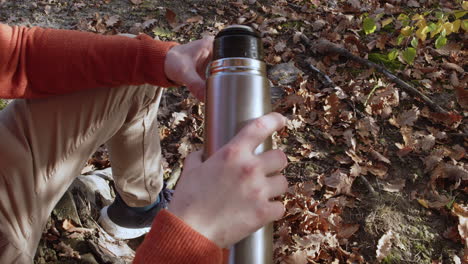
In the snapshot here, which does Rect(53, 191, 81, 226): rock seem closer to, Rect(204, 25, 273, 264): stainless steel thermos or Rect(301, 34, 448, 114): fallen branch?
Rect(204, 25, 273, 264): stainless steel thermos

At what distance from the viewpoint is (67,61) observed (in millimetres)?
1675

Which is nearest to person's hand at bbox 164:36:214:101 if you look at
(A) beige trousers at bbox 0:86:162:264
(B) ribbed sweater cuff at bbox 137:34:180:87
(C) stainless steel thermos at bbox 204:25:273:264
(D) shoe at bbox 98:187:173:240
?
(B) ribbed sweater cuff at bbox 137:34:180:87

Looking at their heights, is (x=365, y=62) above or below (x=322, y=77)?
above

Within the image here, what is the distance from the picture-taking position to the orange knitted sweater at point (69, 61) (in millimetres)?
1656

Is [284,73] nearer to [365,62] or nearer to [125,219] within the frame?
[365,62]

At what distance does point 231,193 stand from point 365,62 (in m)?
3.33

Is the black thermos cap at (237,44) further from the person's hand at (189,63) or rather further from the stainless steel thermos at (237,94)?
the person's hand at (189,63)

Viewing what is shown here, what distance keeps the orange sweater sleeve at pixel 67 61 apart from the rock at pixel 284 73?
2.24 meters

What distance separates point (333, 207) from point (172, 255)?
194 centimetres

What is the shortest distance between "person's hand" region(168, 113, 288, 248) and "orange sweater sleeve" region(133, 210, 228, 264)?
0.08 ft

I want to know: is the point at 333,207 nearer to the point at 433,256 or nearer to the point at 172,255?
the point at 433,256

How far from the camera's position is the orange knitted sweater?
1.66 metres

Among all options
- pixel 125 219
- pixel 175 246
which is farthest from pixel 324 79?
pixel 175 246

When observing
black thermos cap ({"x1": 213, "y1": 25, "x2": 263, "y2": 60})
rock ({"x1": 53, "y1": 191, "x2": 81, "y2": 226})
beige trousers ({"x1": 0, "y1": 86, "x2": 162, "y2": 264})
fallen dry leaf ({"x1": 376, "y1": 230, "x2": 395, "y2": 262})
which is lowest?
fallen dry leaf ({"x1": 376, "y1": 230, "x2": 395, "y2": 262})
